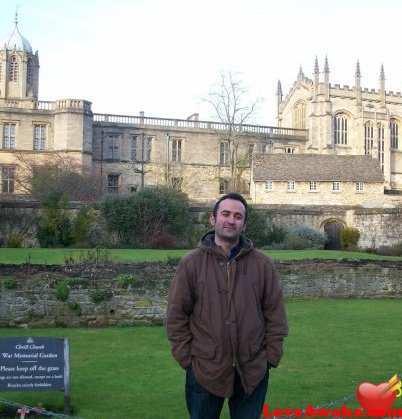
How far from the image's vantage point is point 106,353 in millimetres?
A: 10648

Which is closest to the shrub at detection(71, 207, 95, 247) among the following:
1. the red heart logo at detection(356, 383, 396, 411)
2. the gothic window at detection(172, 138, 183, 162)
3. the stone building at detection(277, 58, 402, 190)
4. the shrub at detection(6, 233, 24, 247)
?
the shrub at detection(6, 233, 24, 247)

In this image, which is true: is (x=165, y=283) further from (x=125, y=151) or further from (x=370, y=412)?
(x=125, y=151)

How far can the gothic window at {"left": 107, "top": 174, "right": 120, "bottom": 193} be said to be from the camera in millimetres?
52562

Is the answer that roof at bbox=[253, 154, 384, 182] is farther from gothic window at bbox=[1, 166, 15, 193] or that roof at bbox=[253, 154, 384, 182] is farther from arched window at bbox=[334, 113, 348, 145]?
gothic window at bbox=[1, 166, 15, 193]

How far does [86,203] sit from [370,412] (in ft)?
88.1

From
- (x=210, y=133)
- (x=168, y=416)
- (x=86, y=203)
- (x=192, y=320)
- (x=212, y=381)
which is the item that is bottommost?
(x=168, y=416)

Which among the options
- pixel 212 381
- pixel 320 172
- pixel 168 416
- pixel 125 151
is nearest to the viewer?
pixel 212 381

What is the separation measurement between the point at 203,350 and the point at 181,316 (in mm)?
302

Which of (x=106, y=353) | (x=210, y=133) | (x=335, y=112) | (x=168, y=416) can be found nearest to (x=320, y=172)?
(x=210, y=133)

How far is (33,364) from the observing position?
281 inches

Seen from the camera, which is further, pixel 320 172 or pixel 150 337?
pixel 320 172

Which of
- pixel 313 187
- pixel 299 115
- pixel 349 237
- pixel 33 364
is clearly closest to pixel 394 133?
pixel 299 115

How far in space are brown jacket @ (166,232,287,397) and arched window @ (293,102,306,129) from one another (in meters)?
61.1

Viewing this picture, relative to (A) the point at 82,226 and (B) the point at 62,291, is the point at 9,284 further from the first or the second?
(A) the point at 82,226
